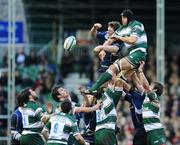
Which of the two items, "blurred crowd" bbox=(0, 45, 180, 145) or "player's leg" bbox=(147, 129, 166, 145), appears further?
"blurred crowd" bbox=(0, 45, 180, 145)

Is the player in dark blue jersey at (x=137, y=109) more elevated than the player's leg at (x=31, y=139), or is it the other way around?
the player in dark blue jersey at (x=137, y=109)

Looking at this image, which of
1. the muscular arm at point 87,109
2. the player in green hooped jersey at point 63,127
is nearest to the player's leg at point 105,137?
the muscular arm at point 87,109

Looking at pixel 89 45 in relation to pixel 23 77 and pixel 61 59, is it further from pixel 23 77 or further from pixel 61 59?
pixel 23 77

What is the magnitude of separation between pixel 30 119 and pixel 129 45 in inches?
115

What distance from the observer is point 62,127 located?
18609 millimetres

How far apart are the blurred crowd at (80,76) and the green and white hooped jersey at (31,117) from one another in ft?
21.7

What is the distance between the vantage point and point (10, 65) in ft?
85.8

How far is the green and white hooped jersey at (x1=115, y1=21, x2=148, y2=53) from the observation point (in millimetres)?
19266

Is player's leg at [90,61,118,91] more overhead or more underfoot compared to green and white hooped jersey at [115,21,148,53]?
more underfoot

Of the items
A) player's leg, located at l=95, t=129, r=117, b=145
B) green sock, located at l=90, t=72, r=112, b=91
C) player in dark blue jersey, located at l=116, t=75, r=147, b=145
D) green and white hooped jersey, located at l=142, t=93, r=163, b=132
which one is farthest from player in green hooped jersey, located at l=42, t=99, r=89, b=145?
player in dark blue jersey, located at l=116, t=75, r=147, b=145

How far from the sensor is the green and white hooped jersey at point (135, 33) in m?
19.3

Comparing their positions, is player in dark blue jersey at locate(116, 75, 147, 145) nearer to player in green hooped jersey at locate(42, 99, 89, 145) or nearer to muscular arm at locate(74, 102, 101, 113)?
muscular arm at locate(74, 102, 101, 113)

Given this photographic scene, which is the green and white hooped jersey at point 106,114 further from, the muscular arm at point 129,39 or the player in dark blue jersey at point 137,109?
the muscular arm at point 129,39

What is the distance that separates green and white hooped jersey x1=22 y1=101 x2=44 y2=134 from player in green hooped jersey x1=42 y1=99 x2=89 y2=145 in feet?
5.62
